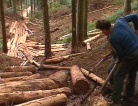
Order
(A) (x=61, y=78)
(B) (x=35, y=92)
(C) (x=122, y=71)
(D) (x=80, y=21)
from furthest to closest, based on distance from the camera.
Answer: (D) (x=80, y=21), (A) (x=61, y=78), (B) (x=35, y=92), (C) (x=122, y=71)

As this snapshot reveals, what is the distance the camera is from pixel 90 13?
2903cm

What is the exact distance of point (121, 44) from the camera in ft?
19.8

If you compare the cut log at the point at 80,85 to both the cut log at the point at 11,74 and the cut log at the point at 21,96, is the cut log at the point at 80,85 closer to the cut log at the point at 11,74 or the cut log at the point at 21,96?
the cut log at the point at 21,96

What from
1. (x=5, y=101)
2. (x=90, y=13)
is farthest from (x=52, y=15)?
(x=5, y=101)

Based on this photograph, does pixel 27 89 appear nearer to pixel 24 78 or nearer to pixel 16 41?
pixel 24 78

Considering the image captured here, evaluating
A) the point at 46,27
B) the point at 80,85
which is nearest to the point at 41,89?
the point at 80,85

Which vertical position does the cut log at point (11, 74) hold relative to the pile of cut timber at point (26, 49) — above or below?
above

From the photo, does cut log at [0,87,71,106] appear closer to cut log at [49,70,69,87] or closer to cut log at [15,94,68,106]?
cut log at [15,94,68,106]

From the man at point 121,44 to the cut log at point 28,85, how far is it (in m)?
2.37

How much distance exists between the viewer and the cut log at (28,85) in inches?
293

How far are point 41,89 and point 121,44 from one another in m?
2.97

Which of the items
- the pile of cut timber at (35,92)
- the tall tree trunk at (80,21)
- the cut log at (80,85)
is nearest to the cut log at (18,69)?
the pile of cut timber at (35,92)

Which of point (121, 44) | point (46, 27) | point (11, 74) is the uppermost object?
point (121, 44)

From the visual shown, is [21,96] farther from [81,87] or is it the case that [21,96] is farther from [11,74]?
[11,74]
